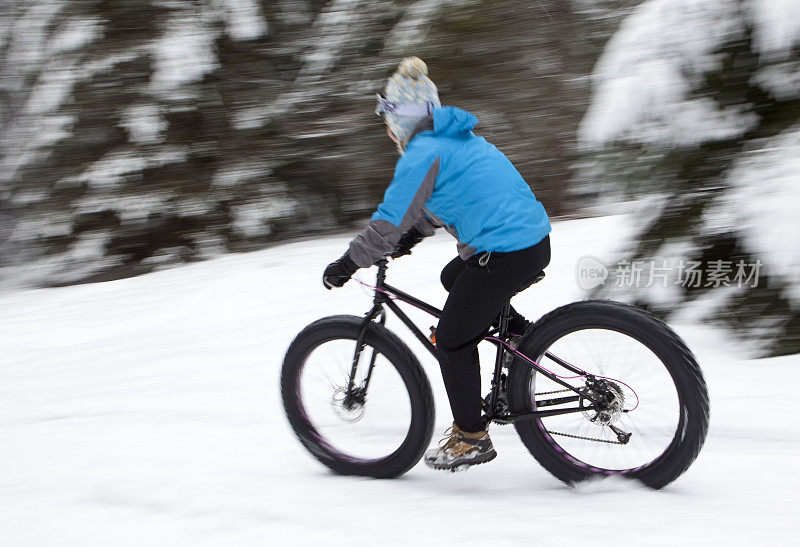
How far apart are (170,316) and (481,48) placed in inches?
153

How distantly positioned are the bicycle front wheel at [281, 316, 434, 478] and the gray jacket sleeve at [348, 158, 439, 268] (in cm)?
44

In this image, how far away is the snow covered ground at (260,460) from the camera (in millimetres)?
2680

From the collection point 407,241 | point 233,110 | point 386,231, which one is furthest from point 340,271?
point 233,110

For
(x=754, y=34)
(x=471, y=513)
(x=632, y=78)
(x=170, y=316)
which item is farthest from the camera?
(x=170, y=316)

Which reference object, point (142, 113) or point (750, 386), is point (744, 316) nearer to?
point (750, 386)

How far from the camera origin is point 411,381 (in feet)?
10.3

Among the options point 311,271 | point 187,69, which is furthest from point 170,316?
point 187,69

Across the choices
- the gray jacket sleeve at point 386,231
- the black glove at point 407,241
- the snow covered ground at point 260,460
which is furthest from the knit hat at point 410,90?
the snow covered ground at point 260,460

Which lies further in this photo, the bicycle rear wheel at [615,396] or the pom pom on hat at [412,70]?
the pom pom on hat at [412,70]

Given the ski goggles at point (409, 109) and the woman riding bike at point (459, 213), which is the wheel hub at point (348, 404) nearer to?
the woman riding bike at point (459, 213)

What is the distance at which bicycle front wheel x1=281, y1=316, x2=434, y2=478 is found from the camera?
3.17 metres

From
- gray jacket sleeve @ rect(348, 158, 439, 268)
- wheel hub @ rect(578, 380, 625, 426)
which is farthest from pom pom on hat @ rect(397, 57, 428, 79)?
wheel hub @ rect(578, 380, 625, 426)

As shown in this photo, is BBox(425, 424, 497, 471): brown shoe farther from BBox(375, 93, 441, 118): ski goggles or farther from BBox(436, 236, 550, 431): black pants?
BBox(375, 93, 441, 118): ski goggles

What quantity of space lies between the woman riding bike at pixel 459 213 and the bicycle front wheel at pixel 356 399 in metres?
0.26
